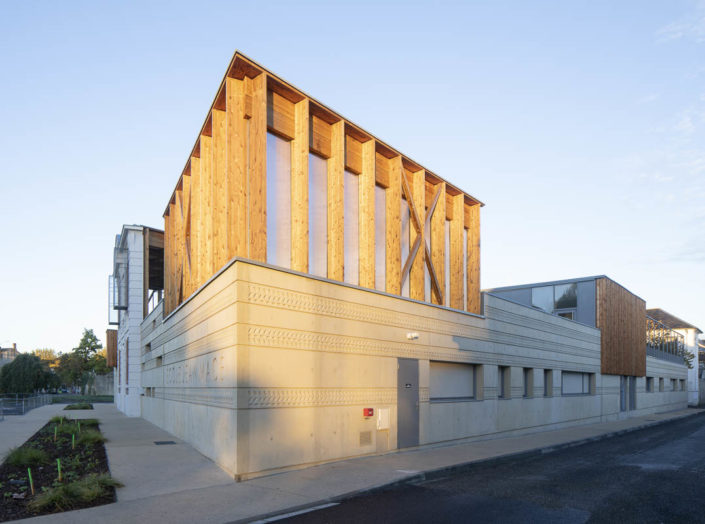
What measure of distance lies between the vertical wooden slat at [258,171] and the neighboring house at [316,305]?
4 centimetres

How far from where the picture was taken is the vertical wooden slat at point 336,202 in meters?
13.3

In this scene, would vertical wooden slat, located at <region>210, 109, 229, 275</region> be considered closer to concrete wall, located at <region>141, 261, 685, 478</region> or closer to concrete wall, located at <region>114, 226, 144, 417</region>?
concrete wall, located at <region>141, 261, 685, 478</region>

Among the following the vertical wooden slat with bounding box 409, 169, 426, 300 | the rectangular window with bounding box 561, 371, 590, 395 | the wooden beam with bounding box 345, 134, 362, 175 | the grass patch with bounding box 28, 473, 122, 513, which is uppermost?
the wooden beam with bounding box 345, 134, 362, 175

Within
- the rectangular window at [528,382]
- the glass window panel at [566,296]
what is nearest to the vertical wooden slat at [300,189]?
the rectangular window at [528,382]

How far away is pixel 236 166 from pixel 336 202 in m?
2.92

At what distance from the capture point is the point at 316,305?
12.1 meters

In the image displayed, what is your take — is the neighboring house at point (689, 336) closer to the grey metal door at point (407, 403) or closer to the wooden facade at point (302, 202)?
the wooden facade at point (302, 202)

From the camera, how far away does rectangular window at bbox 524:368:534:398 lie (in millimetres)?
21859

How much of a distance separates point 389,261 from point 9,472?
32.1 ft

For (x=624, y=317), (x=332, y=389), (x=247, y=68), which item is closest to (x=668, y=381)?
(x=624, y=317)

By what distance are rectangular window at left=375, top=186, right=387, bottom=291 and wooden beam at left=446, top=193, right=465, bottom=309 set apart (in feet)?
12.3

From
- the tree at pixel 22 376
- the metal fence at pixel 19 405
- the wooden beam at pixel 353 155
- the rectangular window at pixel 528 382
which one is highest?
the wooden beam at pixel 353 155

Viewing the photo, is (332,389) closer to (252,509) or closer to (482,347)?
(252,509)

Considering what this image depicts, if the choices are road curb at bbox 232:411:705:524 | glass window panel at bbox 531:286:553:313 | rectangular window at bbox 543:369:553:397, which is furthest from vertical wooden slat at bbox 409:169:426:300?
glass window panel at bbox 531:286:553:313
